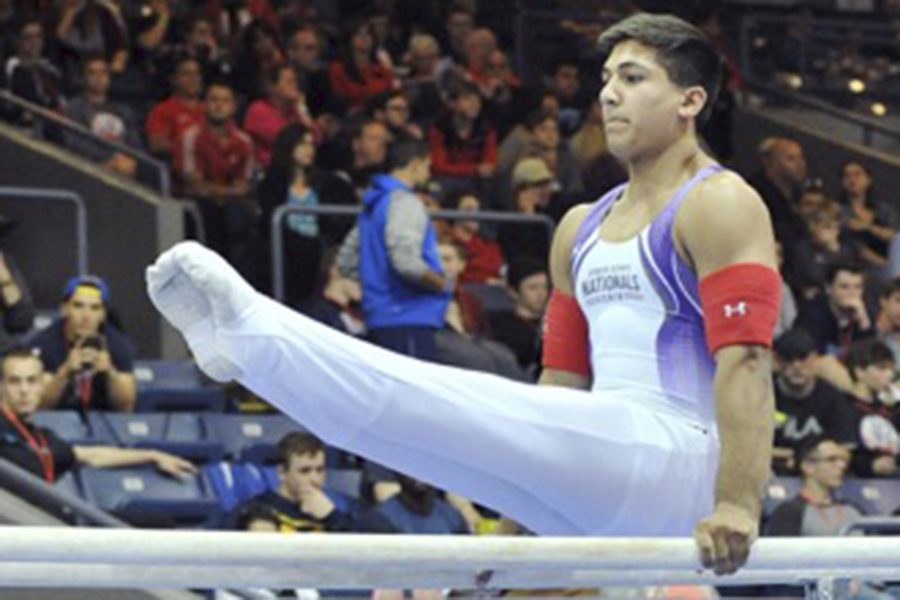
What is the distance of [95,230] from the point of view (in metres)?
12.9

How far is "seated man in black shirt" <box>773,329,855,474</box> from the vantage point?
473 inches

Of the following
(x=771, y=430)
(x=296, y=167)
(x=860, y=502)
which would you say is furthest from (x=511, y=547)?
(x=296, y=167)

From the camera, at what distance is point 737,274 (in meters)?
5.35

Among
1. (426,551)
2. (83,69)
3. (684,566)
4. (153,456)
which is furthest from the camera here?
(83,69)

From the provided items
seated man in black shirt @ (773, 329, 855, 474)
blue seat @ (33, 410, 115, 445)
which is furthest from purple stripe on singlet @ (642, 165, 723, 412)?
seated man in black shirt @ (773, 329, 855, 474)

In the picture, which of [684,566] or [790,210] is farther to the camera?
[790,210]

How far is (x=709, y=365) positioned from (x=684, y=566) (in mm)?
809

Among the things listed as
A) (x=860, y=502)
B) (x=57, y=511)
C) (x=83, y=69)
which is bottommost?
(x=860, y=502)

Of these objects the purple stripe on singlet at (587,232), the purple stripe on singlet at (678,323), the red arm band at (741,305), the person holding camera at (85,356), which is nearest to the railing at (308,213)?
the person holding camera at (85,356)

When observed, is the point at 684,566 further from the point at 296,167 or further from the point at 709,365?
the point at 296,167

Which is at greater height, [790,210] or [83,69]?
[83,69]

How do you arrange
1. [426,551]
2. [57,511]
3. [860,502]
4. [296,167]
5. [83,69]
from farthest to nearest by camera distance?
[83,69] → [296,167] → [860,502] → [57,511] → [426,551]

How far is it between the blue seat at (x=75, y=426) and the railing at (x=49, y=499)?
872 millimetres

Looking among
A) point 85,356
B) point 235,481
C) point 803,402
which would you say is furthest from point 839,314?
point 85,356
